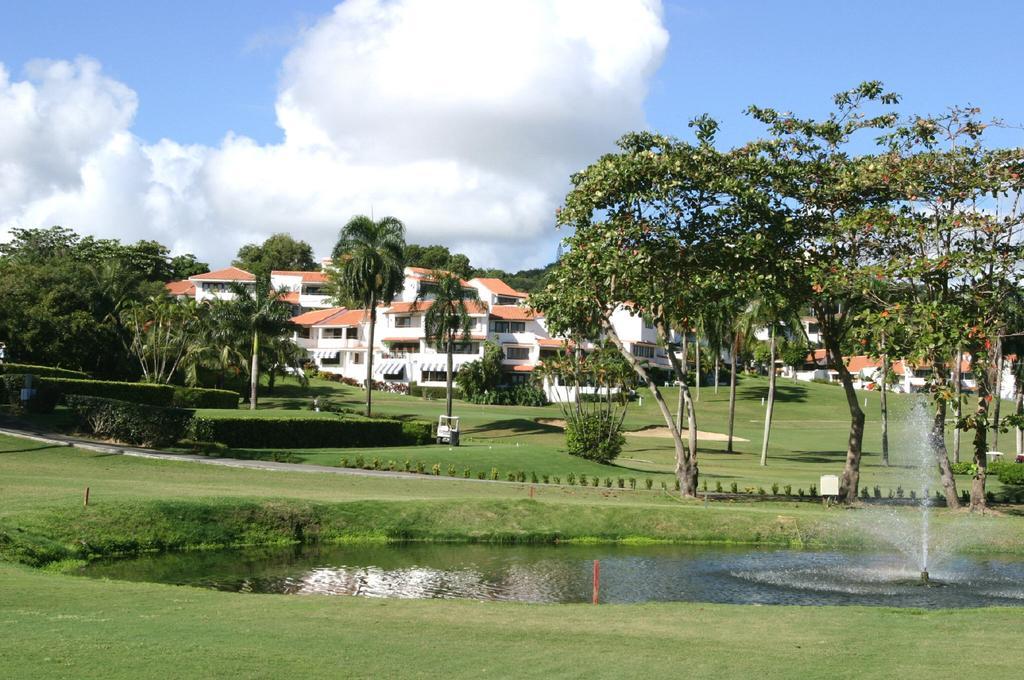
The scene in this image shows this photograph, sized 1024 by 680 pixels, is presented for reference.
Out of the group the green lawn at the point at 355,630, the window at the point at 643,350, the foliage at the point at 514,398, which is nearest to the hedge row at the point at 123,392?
the green lawn at the point at 355,630

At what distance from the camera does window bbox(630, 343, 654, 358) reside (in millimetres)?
126125

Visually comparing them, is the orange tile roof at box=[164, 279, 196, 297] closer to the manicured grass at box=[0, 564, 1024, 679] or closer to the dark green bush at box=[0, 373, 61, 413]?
the dark green bush at box=[0, 373, 61, 413]

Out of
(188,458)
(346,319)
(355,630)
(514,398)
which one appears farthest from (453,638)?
(346,319)

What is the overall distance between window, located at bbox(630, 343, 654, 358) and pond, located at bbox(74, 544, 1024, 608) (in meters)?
95.8

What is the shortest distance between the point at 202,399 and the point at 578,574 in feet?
152

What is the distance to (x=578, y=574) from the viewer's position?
83.6 feet

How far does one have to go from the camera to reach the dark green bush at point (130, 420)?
46188 mm

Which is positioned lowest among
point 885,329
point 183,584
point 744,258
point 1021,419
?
point 183,584

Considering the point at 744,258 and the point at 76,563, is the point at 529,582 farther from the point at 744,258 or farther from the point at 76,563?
the point at 744,258

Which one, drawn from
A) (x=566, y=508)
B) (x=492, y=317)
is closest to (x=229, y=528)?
(x=566, y=508)

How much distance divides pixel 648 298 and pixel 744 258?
3817 mm

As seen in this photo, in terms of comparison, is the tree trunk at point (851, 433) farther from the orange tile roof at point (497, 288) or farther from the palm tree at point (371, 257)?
the orange tile roof at point (497, 288)

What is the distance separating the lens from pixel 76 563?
24.1 meters

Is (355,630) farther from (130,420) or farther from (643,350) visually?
(643,350)
